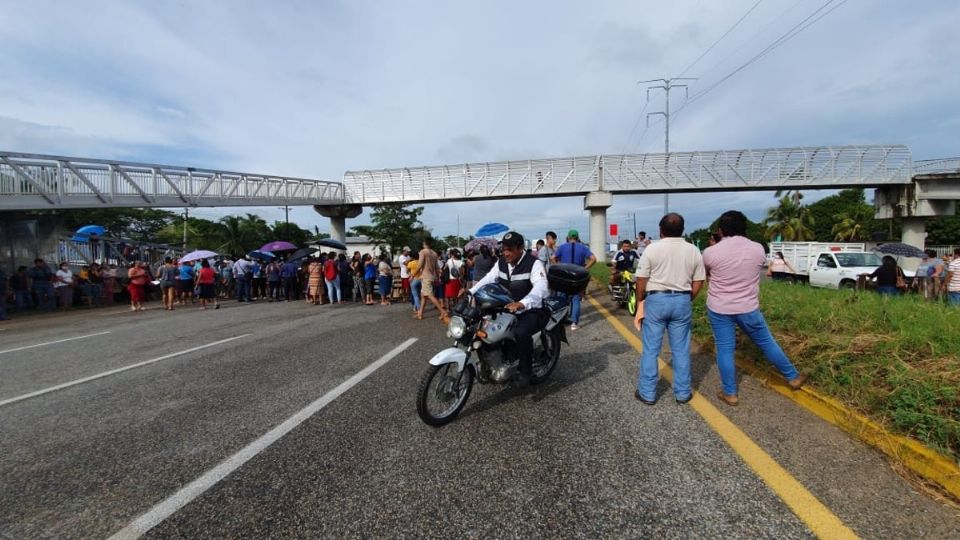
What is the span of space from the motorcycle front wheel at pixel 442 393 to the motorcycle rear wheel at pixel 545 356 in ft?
2.86

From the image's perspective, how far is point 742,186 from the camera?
81.4ft

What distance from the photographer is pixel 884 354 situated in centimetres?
389

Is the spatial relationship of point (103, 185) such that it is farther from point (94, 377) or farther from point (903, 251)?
point (903, 251)

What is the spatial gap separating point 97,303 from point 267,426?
54.9ft

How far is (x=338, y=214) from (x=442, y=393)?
93.5 ft

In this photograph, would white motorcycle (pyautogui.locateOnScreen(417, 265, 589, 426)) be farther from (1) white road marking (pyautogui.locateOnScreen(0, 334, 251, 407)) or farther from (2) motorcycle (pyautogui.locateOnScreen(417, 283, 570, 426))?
(1) white road marking (pyautogui.locateOnScreen(0, 334, 251, 407))

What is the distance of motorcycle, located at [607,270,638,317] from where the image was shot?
934 cm

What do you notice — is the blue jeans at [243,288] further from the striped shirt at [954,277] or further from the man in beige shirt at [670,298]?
the striped shirt at [954,277]

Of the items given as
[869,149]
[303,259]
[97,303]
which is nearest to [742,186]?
[869,149]

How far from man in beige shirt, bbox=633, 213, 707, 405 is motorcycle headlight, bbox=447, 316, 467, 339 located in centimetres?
152

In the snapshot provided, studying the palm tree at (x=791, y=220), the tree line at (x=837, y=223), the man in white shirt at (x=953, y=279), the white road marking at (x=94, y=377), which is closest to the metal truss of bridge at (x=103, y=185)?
the white road marking at (x=94, y=377)

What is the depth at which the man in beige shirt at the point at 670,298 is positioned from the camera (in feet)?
13.0

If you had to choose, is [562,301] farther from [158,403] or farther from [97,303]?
[97,303]

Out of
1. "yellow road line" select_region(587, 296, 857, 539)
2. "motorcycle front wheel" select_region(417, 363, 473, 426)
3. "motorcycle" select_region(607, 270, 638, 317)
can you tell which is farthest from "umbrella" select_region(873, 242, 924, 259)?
"motorcycle front wheel" select_region(417, 363, 473, 426)
